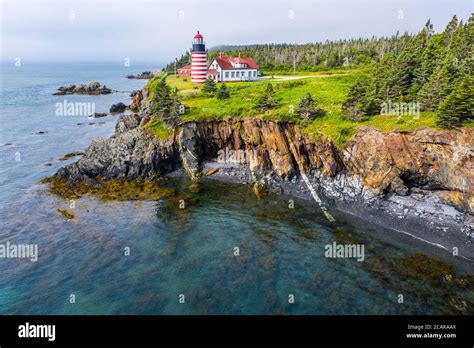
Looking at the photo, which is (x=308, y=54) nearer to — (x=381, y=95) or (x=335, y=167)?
(x=381, y=95)

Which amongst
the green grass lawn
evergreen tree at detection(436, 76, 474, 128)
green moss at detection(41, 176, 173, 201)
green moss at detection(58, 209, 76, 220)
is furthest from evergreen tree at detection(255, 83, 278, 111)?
green moss at detection(58, 209, 76, 220)

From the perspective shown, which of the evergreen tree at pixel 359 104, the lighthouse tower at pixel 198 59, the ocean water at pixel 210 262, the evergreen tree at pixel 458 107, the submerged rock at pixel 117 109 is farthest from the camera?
the submerged rock at pixel 117 109

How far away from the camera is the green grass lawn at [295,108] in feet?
137

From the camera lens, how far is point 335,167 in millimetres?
43500

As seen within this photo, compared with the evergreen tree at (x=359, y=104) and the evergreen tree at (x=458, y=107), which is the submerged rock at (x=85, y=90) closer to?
the evergreen tree at (x=359, y=104)

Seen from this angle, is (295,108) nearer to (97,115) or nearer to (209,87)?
(209,87)

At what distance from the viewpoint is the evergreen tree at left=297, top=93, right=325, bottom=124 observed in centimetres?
4672

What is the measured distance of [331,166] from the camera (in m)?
43.5

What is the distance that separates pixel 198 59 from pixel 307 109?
41633 mm

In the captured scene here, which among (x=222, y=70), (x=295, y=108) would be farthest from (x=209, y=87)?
(x=295, y=108)

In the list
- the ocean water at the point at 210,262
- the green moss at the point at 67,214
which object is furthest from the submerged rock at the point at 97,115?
the green moss at the point at 67,214

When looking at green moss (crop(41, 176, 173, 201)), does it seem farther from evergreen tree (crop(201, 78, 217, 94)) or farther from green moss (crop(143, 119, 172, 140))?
evergreen tree (crop(201, 78, 217, 94))

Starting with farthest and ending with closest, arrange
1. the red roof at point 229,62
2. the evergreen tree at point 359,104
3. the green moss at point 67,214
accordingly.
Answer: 1. the red roof at point 229,62
2. the evergreen tree at point 359,104
3. the green moss at point 67,214

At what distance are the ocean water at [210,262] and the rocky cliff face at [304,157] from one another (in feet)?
Answer: 18.0
